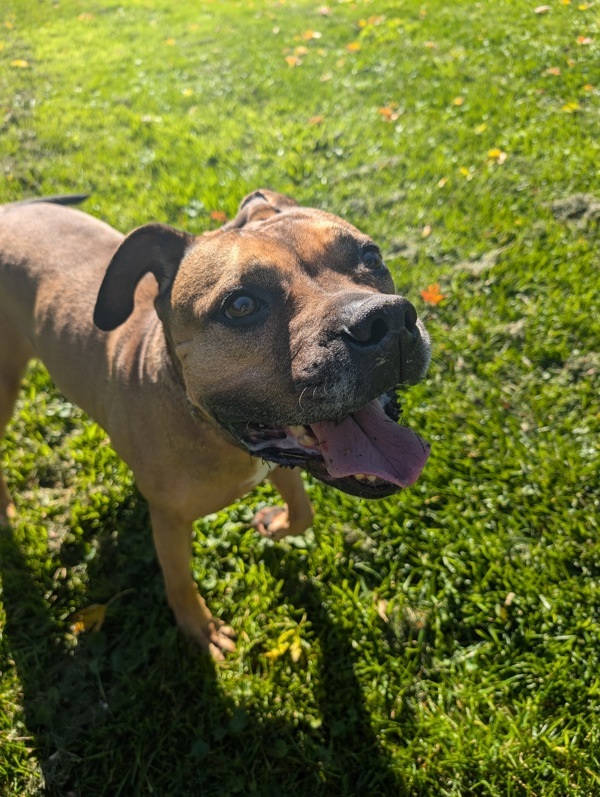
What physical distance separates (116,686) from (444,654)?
Answer: 161 cm

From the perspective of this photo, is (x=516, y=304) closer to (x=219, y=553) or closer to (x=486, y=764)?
(x=219, y=553)

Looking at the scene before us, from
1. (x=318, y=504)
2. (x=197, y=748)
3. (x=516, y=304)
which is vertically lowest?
(x=197, y=748)

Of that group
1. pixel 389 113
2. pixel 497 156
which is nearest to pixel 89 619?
pixel 497 156

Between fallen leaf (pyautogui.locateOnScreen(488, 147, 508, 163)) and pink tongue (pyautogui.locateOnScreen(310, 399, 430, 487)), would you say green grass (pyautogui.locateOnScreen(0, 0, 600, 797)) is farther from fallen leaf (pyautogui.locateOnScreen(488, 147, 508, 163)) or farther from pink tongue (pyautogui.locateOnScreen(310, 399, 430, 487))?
pink tongue (pyautogui.locateOnScreen(310, 399, 430, 487))

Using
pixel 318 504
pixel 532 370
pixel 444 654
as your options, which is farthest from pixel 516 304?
pixel 444 654

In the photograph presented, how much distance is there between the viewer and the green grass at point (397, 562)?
9.09 ft

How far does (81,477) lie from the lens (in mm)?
3887

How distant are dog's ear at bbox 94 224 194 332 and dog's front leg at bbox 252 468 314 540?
1029mm

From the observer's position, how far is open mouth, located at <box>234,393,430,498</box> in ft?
7.26

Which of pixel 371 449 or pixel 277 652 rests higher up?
pixel 371 449

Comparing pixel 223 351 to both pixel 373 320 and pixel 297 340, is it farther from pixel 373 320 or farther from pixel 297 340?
pixel 373 320

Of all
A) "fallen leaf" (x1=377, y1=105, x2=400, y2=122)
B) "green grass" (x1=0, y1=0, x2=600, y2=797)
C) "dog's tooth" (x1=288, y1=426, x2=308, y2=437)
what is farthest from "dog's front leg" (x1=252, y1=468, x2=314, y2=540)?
"fallen leaf" (x1=377, y1=105, x2=400, y2=122)

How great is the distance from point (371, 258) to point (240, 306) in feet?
2.15

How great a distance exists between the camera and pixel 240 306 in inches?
88.7
